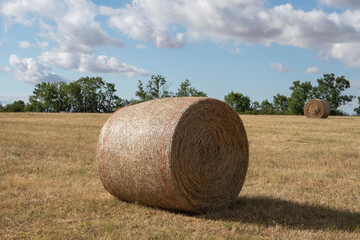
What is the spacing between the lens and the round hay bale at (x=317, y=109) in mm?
34156

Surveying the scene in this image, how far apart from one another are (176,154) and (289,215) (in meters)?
2.09

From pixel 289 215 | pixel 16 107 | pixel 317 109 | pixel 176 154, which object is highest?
pixel 16 107

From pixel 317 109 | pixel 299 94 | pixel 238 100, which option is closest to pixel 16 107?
pixel 238 100

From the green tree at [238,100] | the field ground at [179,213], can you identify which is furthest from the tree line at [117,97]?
the field ground at [179,213]

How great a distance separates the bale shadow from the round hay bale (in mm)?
28592

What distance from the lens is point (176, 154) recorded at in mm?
6234

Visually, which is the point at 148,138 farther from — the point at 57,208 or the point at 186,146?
the point at 57,208

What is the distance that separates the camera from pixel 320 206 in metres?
7.23

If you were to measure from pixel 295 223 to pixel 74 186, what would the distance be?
13.8 feet

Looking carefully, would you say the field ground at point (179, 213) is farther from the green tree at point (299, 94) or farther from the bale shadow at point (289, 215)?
the green tree at point (299, 94)

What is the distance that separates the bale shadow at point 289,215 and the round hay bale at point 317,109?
28592 millimetres

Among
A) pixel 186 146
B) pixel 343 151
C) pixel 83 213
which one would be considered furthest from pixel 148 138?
pixel 343 151

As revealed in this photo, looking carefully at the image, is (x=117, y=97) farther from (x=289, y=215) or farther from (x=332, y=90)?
(x=289, y=215)

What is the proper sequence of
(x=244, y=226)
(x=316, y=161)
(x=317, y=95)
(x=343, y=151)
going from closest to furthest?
(x=244, y=226) < (x=316, y=161) < (x=343, y=151) < (x=317, y=95)
